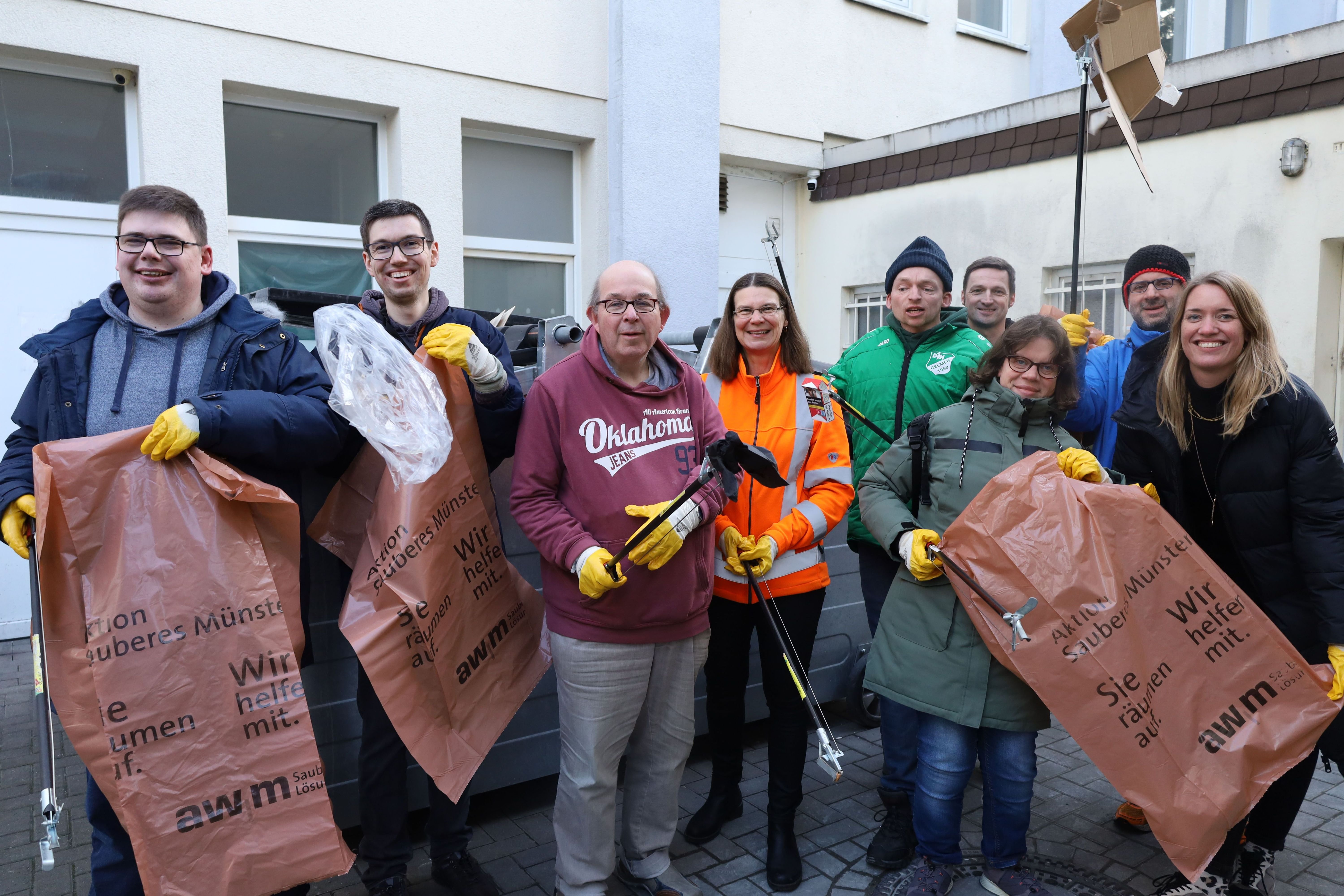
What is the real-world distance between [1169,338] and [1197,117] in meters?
4.83

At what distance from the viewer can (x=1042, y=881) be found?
112 inches

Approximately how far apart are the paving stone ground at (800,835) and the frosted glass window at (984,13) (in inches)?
325

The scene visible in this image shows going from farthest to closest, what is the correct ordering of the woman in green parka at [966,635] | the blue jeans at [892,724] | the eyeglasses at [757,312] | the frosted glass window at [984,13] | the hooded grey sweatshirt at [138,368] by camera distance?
the frosted glass window at [984,13] → the blue jeans at [892,724] → the eyeglasses at [757,312] → the woman in green parka at [966,635] → the hooded grey sweatshirt at [138,368]

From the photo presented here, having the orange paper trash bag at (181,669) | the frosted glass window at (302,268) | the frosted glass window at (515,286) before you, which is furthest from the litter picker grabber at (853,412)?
the frosted glass window at (515,286)

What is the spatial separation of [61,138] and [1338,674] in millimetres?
6622

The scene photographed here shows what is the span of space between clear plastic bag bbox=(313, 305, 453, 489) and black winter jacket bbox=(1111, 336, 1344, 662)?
210cm

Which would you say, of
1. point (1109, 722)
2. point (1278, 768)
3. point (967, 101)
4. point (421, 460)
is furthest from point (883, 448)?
point (967, 101)

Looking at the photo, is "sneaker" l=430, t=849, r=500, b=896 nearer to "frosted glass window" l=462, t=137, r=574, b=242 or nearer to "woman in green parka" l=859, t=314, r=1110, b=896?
"woman in green parka" l=859, t=314, r=1110, b=896

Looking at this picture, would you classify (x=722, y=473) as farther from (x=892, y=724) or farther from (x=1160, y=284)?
(x=1160, y=284)

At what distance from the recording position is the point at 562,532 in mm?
2424

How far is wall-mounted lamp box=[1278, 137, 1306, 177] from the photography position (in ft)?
19.5

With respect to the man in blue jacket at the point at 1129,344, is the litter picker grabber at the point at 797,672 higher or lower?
lower

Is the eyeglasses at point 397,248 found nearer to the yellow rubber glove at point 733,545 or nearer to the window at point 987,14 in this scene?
the yellow rubber glove at point 733,545

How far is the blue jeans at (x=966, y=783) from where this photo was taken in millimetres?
2629
